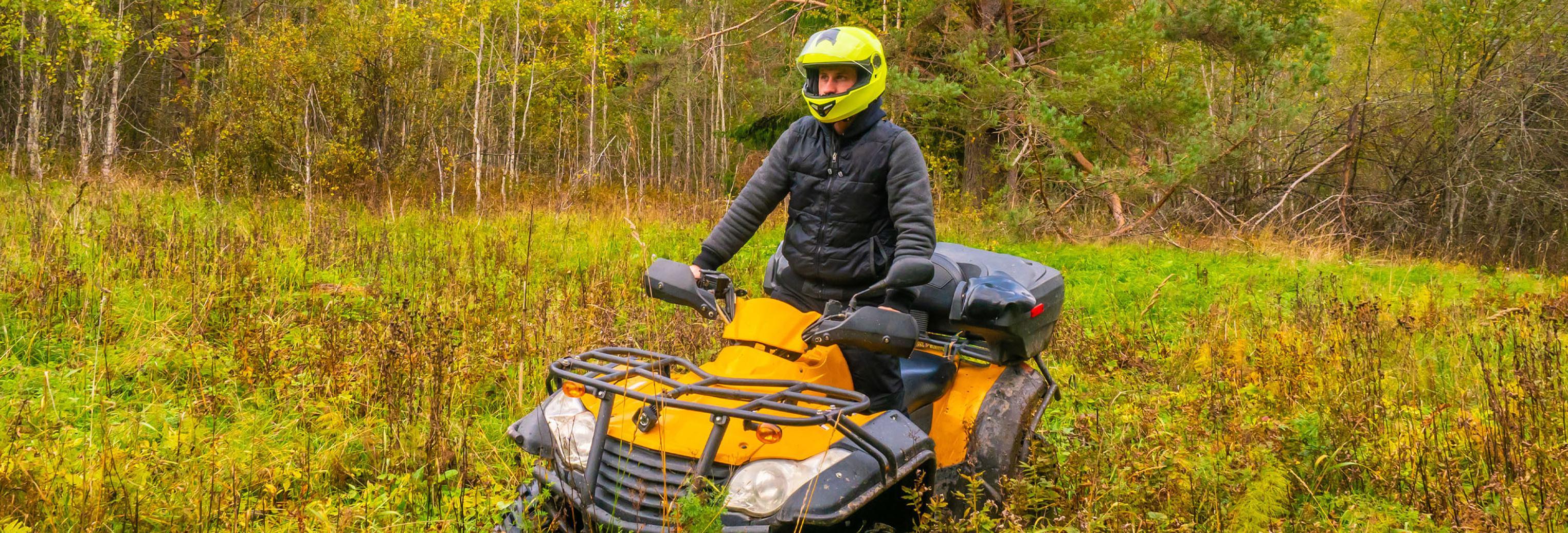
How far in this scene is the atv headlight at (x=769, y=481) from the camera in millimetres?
2834

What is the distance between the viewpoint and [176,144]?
45.6 feet

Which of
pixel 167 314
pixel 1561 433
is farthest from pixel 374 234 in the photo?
pixel 1561 433

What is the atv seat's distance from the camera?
3830 millimetres

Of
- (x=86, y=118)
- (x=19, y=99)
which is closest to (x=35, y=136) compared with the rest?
(x=86, y=118)

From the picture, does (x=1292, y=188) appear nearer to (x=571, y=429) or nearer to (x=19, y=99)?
(x=571, y=429)

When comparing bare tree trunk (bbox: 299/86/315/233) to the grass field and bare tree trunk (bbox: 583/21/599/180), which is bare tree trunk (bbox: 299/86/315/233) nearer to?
the grass field

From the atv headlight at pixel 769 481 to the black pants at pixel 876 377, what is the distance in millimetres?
616

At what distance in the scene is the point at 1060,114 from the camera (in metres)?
14.3

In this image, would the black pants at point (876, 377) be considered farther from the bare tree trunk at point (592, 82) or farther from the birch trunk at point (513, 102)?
the bare tree trunk at point (592, 82)

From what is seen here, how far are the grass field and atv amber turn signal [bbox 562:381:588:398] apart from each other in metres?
0.63

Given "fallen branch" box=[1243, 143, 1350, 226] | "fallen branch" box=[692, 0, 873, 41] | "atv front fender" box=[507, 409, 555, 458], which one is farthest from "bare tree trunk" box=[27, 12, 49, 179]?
"fallen branch" box=[1243, 143, 1350, 226]

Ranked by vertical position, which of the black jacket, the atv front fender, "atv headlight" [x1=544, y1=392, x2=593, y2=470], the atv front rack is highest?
the black jacket

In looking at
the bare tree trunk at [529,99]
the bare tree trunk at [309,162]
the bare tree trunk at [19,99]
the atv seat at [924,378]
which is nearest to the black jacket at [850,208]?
the atv seat at [924,378]

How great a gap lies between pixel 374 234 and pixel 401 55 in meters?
4.98
